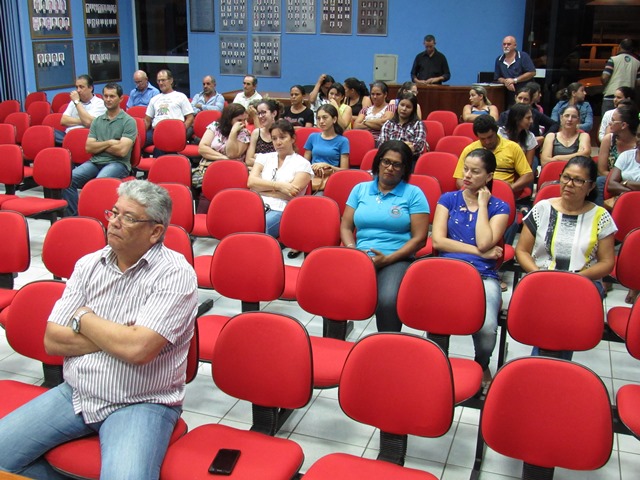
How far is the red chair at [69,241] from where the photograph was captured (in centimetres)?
384

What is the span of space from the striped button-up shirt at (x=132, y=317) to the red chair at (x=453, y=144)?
4.29 m

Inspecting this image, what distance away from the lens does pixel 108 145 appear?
6094 mm

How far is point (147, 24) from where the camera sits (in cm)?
1267

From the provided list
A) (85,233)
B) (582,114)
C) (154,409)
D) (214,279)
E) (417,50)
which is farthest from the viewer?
(417,50)

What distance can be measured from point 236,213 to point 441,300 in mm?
1784

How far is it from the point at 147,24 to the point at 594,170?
1085 cm

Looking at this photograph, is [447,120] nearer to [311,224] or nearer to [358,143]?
[358,143]

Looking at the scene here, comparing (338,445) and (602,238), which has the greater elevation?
(602,238)

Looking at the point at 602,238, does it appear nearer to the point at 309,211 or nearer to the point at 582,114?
the point at 309,211

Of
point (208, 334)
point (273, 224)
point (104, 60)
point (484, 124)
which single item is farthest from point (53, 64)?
point (208, 334)

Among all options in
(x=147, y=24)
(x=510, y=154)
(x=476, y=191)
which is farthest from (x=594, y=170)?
(x=147, y=24)

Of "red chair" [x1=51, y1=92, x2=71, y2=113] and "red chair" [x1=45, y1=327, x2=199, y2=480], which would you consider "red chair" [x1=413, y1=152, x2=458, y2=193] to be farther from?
"red chair" [x1=51, y1=92, x2=71, y2=113]

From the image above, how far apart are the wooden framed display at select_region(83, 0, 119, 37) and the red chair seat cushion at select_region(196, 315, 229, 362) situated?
31.0ft

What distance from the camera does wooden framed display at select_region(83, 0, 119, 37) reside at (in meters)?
11.3
